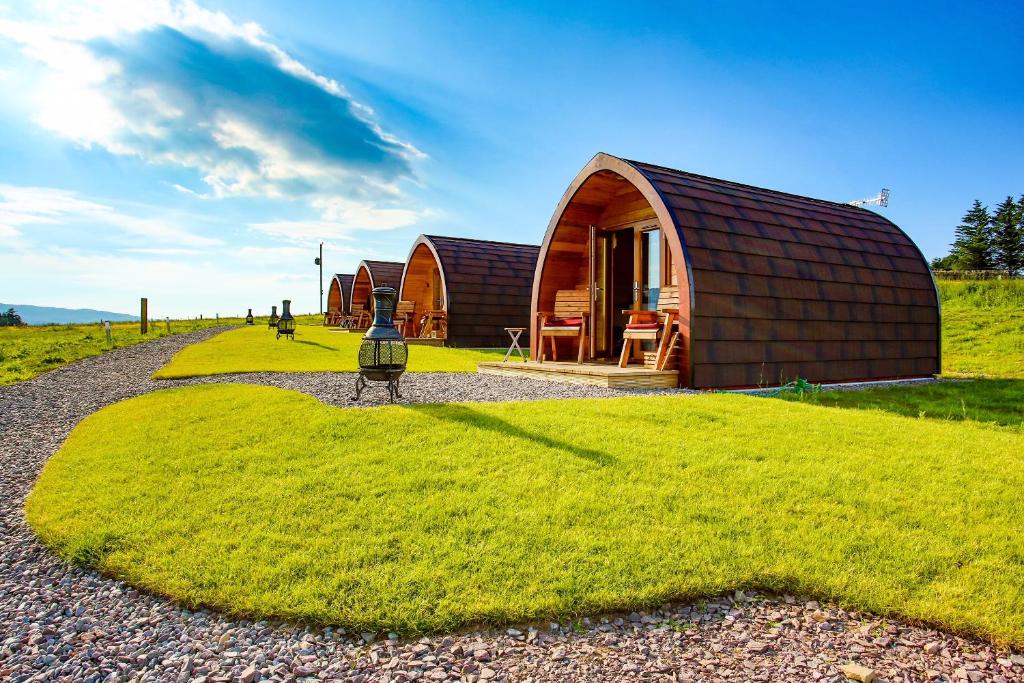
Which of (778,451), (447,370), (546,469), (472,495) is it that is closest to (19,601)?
(472,495)

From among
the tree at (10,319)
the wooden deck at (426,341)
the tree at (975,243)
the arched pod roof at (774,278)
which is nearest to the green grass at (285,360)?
the wooden deck at (426,341)

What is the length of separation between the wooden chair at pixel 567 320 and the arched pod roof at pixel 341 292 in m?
23.5

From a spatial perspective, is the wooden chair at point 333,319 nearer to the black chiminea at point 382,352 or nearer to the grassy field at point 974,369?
the black chiminea at point 382,352

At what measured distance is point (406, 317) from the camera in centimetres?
2219

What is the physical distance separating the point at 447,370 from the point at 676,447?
293 inches

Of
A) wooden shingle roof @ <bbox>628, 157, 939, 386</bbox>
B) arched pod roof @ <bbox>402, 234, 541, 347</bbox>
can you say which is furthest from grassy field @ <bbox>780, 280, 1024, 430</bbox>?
arched pod roof @ <bbox>402, 234, 541, 347</bbox>

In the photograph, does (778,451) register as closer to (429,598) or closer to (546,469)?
(546,469)

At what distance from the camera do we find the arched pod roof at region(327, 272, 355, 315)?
34.9m

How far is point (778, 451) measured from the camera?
507 centimetres

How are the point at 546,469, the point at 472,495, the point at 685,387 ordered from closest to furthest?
1. the point at 472,495
2. the point at 546,469
3. the point at 685,387

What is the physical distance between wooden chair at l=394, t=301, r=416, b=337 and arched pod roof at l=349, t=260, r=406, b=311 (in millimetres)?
3370

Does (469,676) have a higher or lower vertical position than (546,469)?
lower

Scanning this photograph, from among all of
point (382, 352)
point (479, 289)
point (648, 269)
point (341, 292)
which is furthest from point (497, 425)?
point (341, 292)

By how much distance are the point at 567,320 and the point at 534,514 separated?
8.39 m
